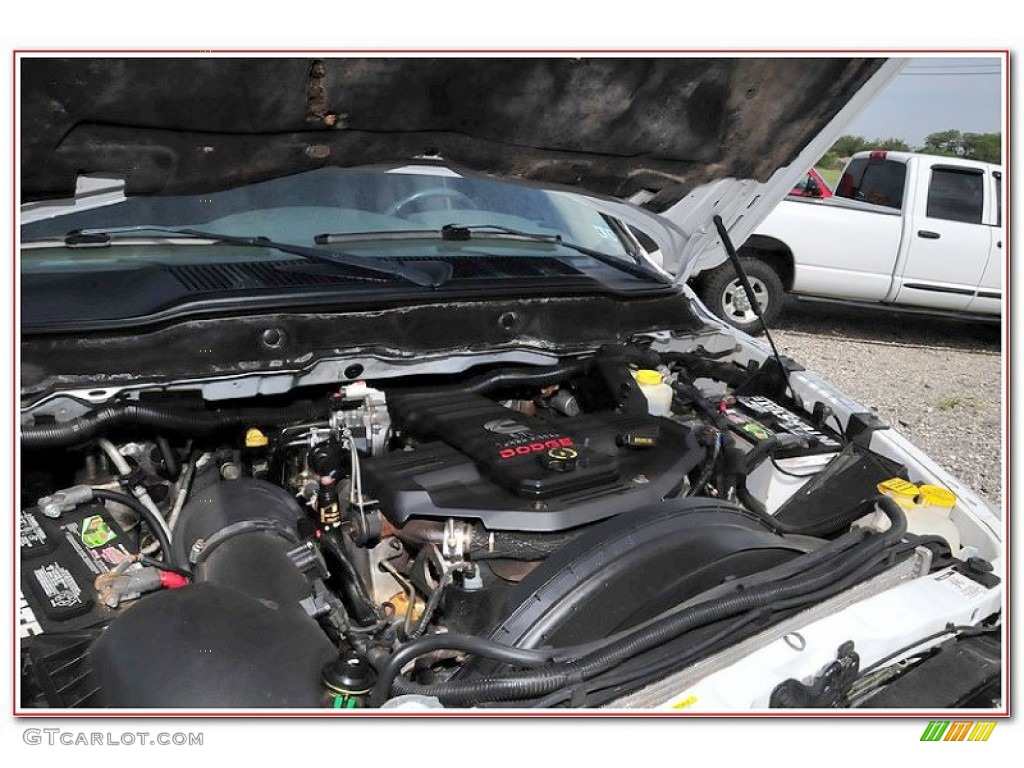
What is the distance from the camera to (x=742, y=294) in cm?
684

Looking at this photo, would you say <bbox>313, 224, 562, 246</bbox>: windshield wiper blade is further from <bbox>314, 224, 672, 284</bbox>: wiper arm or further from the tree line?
the tree line

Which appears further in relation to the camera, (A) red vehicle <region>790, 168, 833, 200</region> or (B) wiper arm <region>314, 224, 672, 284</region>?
(A) red vehicle <region>790, 168, 833, 200</region>

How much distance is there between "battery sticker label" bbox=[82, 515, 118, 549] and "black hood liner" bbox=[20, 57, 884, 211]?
75 cm

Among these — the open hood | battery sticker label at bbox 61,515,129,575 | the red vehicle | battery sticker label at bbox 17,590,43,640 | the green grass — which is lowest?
battery sticker label at bbox 17,590,43,640

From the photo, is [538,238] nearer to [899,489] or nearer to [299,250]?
[299,250]

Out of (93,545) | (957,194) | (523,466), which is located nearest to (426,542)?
(523,466)

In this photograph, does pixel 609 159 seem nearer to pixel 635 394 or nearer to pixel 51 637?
pixel 635 394

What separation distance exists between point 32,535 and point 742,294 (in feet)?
19.2

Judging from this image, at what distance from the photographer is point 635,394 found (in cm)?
247

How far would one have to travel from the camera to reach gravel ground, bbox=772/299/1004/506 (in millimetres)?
5355

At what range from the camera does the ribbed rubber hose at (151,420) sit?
1955 millimetres

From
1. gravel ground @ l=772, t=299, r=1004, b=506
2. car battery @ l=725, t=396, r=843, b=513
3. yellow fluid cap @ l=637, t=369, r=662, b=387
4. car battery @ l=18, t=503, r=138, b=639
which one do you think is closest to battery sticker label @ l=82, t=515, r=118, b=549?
car battery @ l=18, t=503, r=138, b=639

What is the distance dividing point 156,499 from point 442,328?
2.95 feet
